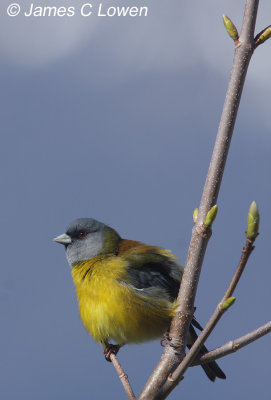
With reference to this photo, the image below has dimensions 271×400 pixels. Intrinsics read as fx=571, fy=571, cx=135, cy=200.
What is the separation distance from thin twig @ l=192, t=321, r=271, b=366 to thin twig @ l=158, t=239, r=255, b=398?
17 cm

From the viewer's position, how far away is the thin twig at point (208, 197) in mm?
2453

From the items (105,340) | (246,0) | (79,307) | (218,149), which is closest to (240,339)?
(218,149)

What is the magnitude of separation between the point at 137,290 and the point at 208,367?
100cm

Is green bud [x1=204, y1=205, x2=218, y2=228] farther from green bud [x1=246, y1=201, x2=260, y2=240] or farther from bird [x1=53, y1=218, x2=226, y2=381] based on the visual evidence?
bird [x1=53, y1=218, x2=226, y2=381]

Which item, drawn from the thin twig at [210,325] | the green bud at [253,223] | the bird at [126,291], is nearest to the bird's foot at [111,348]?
the bird at [126,291]

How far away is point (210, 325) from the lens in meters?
2.27

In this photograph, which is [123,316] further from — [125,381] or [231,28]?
[231,28]

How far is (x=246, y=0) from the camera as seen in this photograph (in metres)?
2.38

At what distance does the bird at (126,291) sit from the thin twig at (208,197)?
152cm

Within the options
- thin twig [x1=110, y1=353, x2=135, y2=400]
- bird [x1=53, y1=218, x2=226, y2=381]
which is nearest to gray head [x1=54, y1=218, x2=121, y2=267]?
bird [x1=53, y1=218, x2=226, y2=381]

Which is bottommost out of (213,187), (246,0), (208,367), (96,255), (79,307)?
(208,367)

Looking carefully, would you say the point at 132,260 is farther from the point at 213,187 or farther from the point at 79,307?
the point at 213,187

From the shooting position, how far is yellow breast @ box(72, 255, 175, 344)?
4.44 meters

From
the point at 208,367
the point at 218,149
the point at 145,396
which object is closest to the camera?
the point at 218,149
